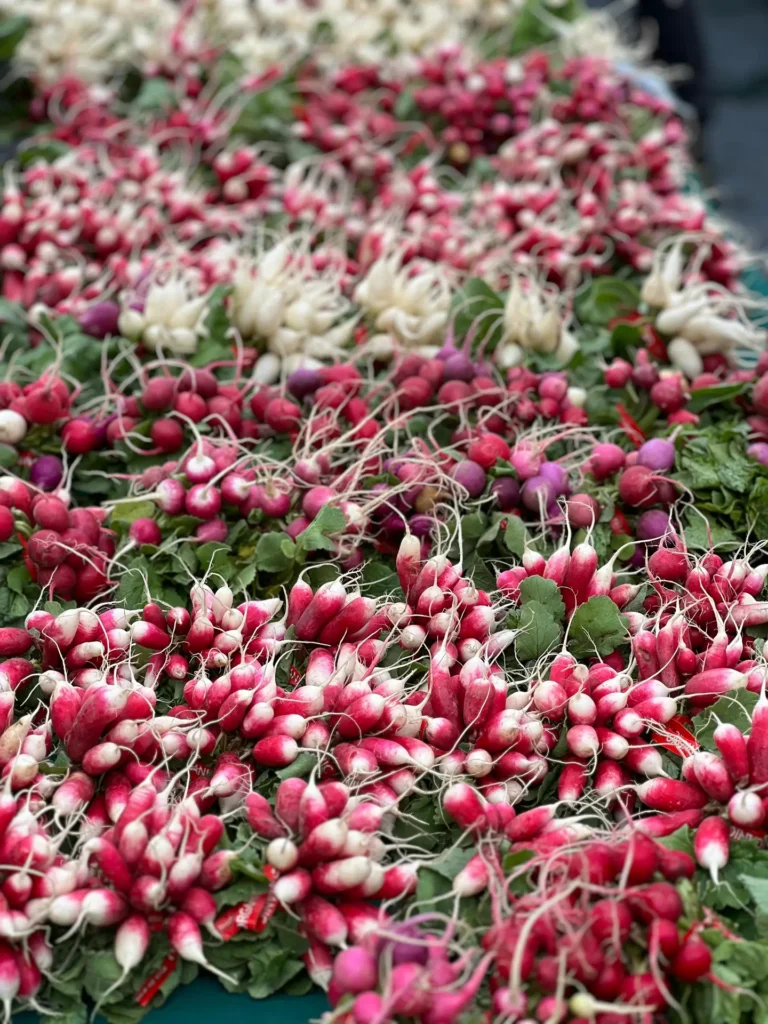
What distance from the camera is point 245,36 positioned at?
13.6 ft

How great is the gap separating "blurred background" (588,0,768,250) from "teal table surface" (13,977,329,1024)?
4.70 m

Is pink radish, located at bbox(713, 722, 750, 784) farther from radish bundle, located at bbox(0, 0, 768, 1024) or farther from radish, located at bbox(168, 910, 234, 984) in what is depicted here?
radish, located at bbox(168, 910, 234, 984)

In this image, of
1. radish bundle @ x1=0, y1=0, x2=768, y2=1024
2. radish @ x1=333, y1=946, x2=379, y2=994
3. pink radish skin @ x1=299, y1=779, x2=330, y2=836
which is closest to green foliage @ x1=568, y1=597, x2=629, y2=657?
radish bundle @ x1=0, y1=0, x2=768, y2=1024

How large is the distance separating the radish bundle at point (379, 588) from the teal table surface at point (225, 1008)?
0.10 feet

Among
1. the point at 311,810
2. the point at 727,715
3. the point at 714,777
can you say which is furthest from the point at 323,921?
the point at 727,715

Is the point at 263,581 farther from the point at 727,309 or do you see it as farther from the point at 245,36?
the point at 245,36

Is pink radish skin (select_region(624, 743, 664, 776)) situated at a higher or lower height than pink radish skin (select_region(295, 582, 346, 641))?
lower

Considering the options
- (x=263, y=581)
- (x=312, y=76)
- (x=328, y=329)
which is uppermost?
(x=312, y=76)

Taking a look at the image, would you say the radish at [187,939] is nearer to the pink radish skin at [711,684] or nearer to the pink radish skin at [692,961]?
the pink radish skin at [692,961]

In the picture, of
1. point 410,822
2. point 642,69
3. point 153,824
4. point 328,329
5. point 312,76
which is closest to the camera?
point 153,824

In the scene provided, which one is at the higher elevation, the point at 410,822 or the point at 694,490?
the point at 694,490

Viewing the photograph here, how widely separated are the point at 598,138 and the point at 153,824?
313 centimetres

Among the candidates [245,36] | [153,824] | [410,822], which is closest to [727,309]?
[410,822]

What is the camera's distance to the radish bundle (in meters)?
1.48
